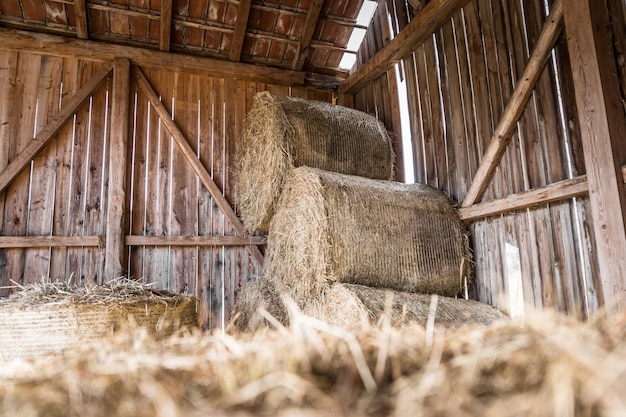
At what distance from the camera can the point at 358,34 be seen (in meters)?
5.46

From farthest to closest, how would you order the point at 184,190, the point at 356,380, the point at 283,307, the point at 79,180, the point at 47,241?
the point at 184,190, the point at 79,180, the point at 47,241, the point at 283,307, the point at 356,380

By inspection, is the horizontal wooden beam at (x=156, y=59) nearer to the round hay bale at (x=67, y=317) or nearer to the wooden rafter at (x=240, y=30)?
the wooden rafter at (x=240, y=30)

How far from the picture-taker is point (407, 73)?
4.69m

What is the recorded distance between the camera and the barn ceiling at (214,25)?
456 cm

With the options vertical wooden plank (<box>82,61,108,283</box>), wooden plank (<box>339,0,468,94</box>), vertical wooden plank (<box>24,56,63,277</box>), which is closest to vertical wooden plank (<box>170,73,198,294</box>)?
vertical wooden plank (<box>82,61,108,283</box>)

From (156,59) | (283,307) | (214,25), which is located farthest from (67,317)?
(214,25)

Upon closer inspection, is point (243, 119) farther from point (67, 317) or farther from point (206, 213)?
point (67, 317)

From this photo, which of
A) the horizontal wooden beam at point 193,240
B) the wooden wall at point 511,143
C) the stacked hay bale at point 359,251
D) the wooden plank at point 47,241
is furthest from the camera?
the horizontal wooden beam at point 193,240

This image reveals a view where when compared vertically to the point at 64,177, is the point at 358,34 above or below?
above

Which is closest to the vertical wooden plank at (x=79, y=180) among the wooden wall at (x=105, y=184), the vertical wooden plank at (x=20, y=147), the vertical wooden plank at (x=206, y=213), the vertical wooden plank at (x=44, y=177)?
the wooden wall at (x=105, y=184)

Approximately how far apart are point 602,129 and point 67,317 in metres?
2.96

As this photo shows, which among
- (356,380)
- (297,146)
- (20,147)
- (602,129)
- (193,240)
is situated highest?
(20,147)

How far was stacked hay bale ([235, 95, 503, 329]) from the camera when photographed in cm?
312

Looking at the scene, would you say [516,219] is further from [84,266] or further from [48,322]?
[84,266]
